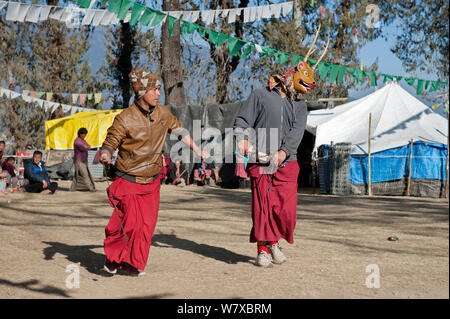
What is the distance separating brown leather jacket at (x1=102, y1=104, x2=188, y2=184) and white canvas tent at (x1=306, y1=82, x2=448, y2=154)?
11.4m

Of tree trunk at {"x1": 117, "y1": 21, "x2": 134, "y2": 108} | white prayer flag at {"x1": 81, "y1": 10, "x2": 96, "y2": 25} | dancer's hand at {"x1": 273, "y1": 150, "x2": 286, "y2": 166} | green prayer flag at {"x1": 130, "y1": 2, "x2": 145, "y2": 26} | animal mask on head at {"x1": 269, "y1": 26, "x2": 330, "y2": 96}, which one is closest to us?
dancer's hand at {"x1": 273, "y1": 150, "x2": 286, "y2": 166}

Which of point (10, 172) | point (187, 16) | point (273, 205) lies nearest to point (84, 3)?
point (187, 16)

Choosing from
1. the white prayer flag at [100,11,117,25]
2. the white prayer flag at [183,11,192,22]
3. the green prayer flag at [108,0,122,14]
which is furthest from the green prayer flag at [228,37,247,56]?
the white prayer flag at [100,11,117,25]

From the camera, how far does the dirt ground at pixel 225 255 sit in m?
4.21

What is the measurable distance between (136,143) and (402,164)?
11722 millimetres

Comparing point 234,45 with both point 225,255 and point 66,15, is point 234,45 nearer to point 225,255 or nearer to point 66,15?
point 66,15

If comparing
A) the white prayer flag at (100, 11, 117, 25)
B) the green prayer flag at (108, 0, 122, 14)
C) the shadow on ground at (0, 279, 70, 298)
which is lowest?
the shadow on ground at (0, 279, 70, 298)

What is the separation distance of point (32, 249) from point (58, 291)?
7.16ft

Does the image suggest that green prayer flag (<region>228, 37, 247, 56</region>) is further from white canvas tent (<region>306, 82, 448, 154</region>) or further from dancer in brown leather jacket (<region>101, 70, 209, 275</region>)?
dancer in brown leather jacket (<region>101, 70, 209, 275</region>)

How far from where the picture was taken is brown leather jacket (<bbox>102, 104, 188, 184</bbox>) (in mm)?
4773

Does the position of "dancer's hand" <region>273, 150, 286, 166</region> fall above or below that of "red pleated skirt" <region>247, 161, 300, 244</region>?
above

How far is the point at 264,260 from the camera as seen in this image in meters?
5.19

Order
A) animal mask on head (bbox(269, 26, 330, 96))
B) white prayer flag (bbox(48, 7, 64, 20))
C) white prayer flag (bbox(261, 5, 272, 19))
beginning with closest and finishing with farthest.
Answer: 1. animal mask on head (bbox(269, 26, 330, 96))
2. white prayer flag (bbox(48, 7, 64, 20))
3. white prayer flag (bbox(261, 5, 272, 19))

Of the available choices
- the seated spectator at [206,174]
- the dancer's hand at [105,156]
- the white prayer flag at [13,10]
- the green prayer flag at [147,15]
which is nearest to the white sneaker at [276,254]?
the dancer's hand at [105,156]
